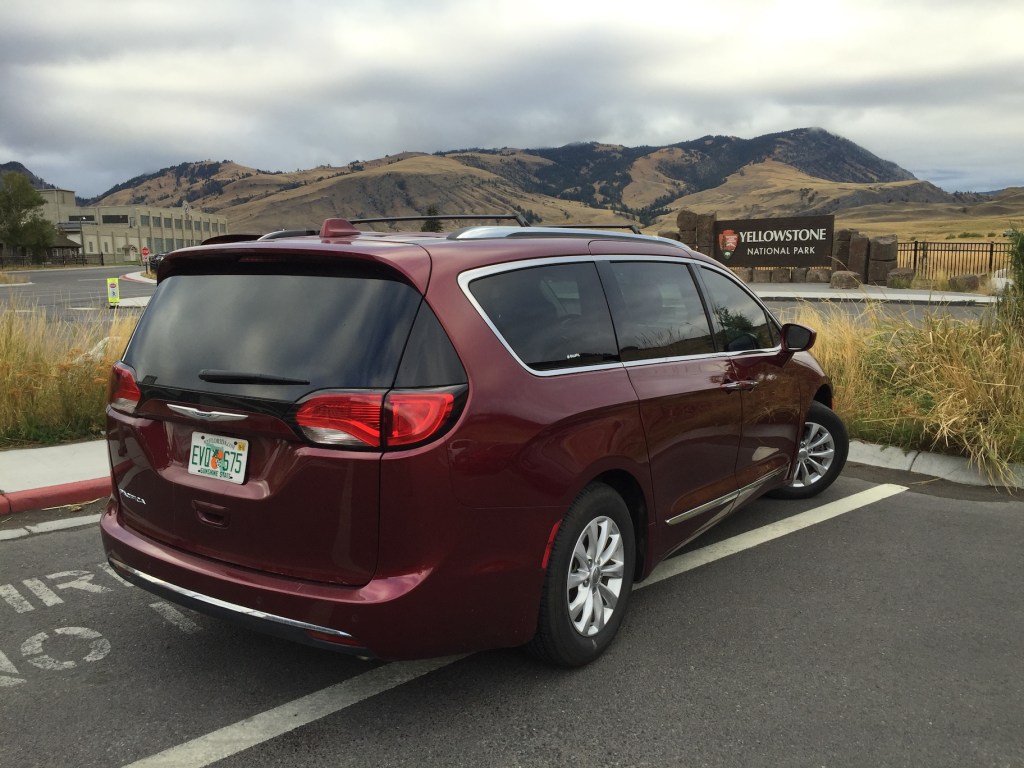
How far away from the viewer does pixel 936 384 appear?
7.09 metres

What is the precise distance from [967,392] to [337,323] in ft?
19.3


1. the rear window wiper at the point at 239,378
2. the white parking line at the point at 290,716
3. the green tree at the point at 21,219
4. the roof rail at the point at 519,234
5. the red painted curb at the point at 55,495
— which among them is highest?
the green tree at the point at 21,219

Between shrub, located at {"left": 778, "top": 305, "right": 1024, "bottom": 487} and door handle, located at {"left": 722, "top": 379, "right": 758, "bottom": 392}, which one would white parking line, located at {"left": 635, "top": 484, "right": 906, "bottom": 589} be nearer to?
shrub, located at {"left": 778, "top": 305, "right": 1024, "bottom": 487}

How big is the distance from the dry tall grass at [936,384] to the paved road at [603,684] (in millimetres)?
2159

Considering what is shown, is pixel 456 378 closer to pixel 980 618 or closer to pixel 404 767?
pixel 404 767

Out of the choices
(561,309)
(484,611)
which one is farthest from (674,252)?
(484,611)

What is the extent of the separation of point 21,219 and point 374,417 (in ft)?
308

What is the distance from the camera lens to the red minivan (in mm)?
2777

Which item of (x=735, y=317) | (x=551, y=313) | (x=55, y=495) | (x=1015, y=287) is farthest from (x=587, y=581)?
(x=1015, y=287)

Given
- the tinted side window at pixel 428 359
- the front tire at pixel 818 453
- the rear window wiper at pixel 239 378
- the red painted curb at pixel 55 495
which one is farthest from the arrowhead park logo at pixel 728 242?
the rear window wiper at pixel 239 378

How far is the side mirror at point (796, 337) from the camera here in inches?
199

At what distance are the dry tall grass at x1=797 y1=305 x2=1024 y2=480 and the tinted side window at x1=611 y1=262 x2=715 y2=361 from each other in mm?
3426

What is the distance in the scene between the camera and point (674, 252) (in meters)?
4.41

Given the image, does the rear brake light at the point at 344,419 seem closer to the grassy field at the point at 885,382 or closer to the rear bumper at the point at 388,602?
the rear bumper at the point at 388,602
